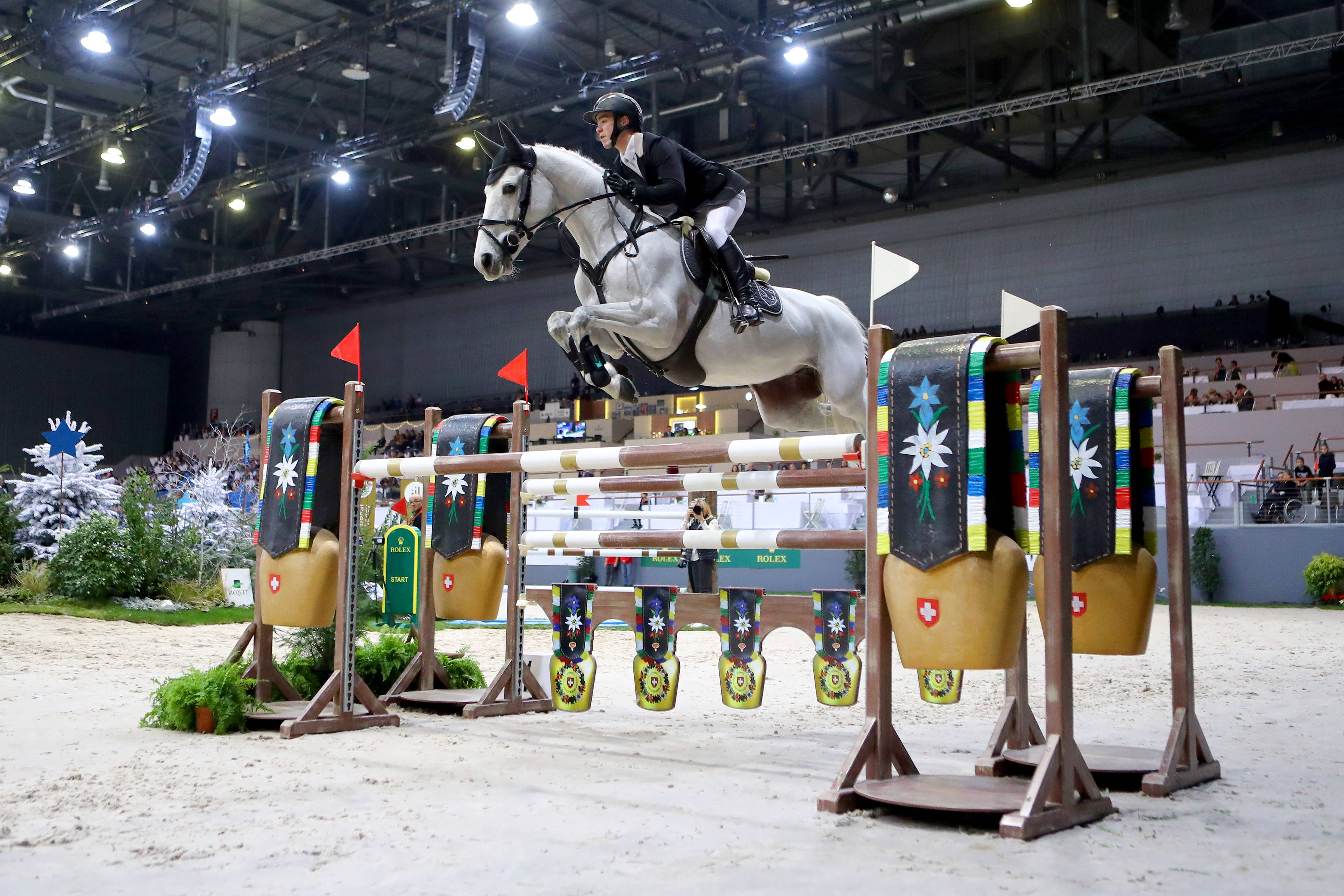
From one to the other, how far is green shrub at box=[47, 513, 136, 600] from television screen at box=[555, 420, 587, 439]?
32.0 feet

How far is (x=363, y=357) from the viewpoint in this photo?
89.0 ft

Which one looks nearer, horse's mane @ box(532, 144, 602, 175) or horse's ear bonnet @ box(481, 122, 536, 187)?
horse's ear bonnet @ box(481, 122, 536, 187)

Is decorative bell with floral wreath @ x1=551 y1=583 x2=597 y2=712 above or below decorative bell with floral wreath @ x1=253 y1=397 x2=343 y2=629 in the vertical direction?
below

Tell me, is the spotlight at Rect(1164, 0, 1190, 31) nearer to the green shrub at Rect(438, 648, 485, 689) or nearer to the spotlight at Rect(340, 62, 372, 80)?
the spotlight at Rect(340, 62, 372, 80)

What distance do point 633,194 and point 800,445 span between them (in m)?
1.38

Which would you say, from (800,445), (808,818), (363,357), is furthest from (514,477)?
(363,357)

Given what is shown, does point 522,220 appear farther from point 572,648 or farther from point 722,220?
point 572,648

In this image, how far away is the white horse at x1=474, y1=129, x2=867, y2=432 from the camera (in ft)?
12.5

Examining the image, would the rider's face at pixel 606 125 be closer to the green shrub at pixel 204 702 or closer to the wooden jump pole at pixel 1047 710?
the wooden jump pole at pixel 1047 710

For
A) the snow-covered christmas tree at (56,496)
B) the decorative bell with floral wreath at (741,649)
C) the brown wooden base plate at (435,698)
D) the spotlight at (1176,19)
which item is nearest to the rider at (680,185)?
the decorative bell with floral wreath at (741,649)

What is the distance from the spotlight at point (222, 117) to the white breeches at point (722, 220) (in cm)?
1112

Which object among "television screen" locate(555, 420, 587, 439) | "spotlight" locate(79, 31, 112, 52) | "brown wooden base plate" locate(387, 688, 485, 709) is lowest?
"brown wooden base plate" locate(387, 688, 485, 709)

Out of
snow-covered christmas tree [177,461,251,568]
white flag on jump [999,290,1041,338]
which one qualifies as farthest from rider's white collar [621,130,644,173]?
snow-covered christmas tree [177,461,251,568]

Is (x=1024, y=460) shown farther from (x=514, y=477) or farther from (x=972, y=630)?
(x=514, y=477)
